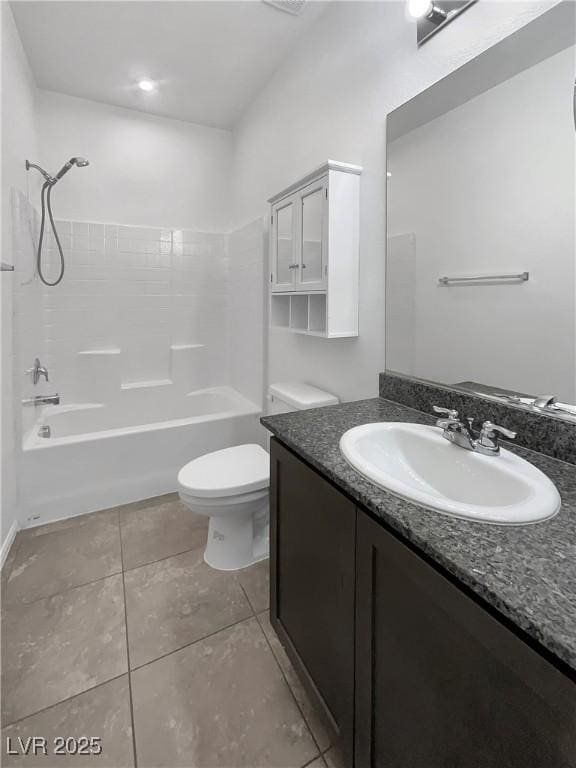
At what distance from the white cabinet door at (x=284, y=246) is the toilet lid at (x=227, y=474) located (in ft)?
2.88

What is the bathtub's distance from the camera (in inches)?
85.1

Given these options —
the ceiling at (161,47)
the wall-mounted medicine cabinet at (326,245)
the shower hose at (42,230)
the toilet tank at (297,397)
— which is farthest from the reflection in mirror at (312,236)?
the shower hose at (42,230)

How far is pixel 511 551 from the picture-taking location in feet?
2.04

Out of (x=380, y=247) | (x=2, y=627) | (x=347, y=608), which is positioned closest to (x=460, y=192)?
(x=380, y=247)

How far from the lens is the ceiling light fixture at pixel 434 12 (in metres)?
1.26

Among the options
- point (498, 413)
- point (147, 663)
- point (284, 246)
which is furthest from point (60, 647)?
point (284, 246)

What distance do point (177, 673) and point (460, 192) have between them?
6.07 ft

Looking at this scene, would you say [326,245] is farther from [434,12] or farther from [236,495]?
[236,495]

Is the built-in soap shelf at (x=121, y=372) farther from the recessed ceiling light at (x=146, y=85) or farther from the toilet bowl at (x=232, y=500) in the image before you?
the recessed ceiling light at (x=146, y=85)

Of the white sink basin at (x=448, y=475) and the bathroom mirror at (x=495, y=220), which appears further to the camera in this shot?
the bathroom mirror at (x=495, y=220)

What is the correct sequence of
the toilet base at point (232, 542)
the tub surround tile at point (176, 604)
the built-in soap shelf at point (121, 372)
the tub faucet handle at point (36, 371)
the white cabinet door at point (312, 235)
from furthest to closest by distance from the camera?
the built-in soap shelf at point (121, 372)
the tub faucet handle at point (36, 371)
the toilet base at point (232, 542)
the white cabinet door at point (312, 235)
the tub surround tile at point (176, 604)

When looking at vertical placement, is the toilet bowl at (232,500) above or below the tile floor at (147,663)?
above

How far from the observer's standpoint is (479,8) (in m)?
1.21

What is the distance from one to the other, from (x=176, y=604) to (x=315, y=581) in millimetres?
869
